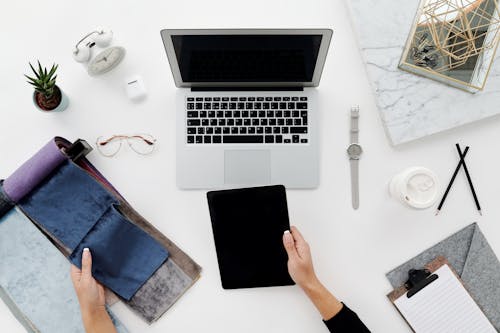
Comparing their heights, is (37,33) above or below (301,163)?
above

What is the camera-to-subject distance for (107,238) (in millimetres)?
892

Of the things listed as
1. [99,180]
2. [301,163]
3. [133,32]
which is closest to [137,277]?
[99,180]

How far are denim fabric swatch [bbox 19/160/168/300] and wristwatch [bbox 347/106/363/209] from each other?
49 cm

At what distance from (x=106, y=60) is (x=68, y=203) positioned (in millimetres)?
329

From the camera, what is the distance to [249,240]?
91 centimetres

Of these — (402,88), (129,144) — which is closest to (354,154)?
(402,88)

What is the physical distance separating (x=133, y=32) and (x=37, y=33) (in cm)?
22

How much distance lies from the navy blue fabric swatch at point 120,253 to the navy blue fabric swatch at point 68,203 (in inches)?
0.8

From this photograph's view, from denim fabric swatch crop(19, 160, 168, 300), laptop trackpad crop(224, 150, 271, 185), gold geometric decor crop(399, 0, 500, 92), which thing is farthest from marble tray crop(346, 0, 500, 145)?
denim fabric swatch crop(19, 160, 168, 300)

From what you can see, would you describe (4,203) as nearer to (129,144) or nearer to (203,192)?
(129,144)

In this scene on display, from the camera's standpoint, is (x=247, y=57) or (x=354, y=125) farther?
(x=354, y=125)

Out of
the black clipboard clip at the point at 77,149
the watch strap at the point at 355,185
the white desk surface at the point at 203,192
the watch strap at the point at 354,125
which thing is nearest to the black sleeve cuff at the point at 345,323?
A: the white desk surface at the point at 203,192

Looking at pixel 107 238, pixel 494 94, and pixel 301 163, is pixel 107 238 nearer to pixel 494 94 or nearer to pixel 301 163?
pixel 301 163

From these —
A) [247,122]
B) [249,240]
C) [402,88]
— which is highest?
[247,122]
